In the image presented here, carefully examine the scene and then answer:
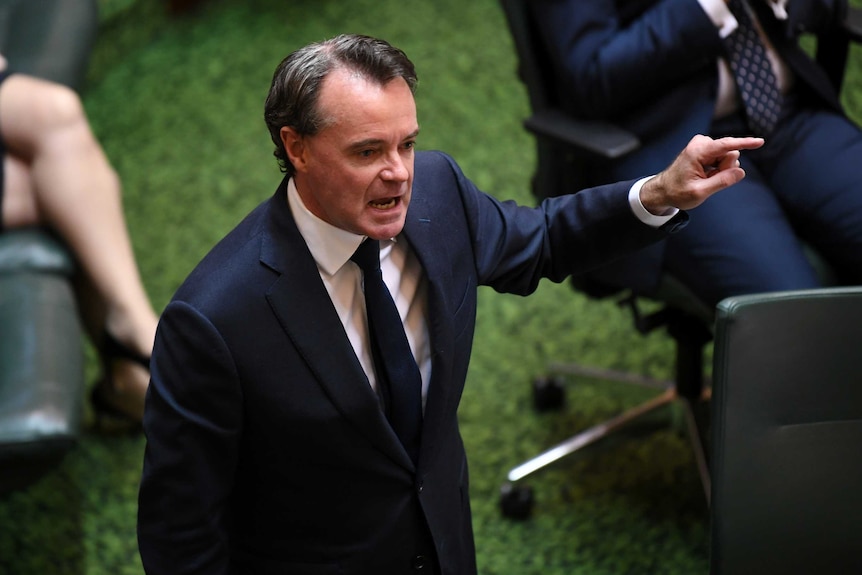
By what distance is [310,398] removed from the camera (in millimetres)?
1321

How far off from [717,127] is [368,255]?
100 cm

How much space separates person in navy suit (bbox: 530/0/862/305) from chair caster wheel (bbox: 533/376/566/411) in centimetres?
53

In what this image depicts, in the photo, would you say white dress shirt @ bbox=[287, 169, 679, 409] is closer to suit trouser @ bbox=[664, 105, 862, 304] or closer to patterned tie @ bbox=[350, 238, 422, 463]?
patterned tie @ bbox=[350, 238, 422, 463]

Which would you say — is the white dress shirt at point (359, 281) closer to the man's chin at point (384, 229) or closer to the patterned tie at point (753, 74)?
the man's chin at point (384, 229)

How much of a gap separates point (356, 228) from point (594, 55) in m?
0.90

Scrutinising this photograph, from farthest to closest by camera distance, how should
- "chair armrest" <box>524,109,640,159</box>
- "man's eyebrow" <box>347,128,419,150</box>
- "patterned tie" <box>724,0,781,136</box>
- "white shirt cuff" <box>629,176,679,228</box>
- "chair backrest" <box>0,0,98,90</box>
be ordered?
"chair backrest" <box>0,0,98,90</box>, "patterned tie" <box>724,0,781,136</box>, "chair armrest" <box>524,109,640,159</box>, "white shirt cuff" <box>629,176,679,228</box>, "man's eyebrow" <box>347,128,419,150</box>

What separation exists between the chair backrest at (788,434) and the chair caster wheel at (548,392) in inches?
45.4

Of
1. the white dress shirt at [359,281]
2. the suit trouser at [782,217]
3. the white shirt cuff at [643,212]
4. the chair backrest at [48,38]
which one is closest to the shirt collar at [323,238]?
the white dress shirt at [359,281]

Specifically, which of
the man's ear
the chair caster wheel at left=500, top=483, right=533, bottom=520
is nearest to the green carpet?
the chair caster wheel at left=500, top=483, right=533, bottom=520

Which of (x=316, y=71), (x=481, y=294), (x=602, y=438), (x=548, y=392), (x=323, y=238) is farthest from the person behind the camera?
(x=481, y=294)

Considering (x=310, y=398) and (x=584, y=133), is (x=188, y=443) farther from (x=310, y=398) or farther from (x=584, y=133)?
(x=584, y=133)

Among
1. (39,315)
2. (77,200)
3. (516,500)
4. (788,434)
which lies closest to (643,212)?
(788,434)

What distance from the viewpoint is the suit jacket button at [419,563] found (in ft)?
4.98

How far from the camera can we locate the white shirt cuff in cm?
147
